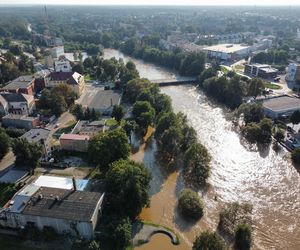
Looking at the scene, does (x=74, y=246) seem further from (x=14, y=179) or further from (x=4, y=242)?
(x=14, y=179)

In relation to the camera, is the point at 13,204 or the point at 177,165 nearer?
the point at 13,204

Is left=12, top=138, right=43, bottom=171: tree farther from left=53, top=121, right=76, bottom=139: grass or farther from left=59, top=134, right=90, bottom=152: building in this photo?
left=53, top=121, right=76, bottom=139: grass

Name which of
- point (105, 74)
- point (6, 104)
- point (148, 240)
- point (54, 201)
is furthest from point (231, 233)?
point (105, 74)

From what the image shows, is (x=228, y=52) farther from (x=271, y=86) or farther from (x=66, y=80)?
(x=66, y=80)

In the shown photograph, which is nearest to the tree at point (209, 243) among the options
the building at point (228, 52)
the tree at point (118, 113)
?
the tree at point (118, 113)

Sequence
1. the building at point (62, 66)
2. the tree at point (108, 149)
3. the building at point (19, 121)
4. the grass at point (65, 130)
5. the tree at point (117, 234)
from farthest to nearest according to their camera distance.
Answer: the building at point (62, 66)
the building at point (19, 121)
the grass at point (65, 130)
the tree at point (108, 149)
the tree at point (117, 234)

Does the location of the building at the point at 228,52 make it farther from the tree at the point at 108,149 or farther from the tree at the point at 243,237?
the tree at the point at 243,237

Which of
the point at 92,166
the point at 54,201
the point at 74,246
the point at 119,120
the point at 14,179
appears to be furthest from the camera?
the point at 119,120

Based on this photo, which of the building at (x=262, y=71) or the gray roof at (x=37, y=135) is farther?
the building at (x=262, y=71)
